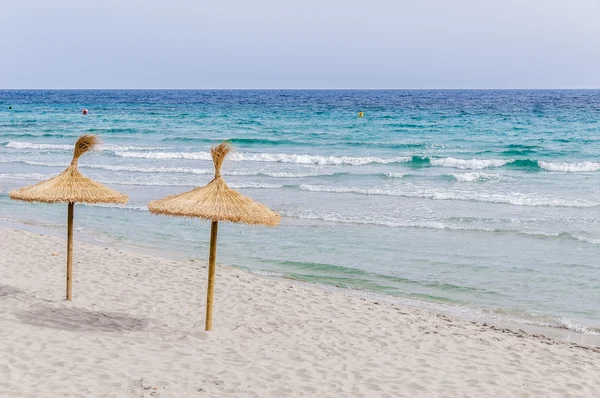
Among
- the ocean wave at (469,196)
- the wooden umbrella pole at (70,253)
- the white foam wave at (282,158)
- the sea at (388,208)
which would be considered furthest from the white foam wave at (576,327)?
the white foam wave at (282,158)

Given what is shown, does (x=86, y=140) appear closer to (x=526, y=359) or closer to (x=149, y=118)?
(x=526, y=359)

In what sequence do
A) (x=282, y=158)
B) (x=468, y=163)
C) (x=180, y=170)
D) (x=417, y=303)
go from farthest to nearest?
(x=282, y=158) → (x=468, y=163) → (x=180, y=170) → (x=417, y=303)

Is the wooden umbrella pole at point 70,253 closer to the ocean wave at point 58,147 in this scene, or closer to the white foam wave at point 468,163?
the white foam wave at point 468,163

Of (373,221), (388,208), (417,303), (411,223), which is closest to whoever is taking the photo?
(417,303)

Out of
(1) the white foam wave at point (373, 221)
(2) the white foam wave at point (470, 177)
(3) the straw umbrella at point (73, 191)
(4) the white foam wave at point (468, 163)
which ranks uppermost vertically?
(3) the straw umbrella at point (73, 191)

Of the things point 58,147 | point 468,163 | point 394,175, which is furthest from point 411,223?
point 58,147

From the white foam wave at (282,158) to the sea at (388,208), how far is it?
9 centimetres

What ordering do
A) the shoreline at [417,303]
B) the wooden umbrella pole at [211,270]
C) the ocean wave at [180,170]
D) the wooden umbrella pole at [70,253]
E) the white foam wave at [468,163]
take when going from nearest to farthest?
the wooden umbrella pole at [211,270] < the wooden umbrella pole at [70,253] < the shoreline at [417,303] < the ocean wave at [180,170] < the white foam wave at [468,163]

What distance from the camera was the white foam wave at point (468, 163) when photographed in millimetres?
25969

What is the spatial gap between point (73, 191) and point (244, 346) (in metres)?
2.80

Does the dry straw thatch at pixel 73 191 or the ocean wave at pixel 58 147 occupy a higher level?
the dry straw thatch at pixel 73 191

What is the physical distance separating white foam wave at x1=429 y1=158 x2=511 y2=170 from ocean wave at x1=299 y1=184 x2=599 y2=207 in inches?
239

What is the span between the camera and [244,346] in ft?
25.5

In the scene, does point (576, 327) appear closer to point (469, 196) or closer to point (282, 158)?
point (469, 196)
